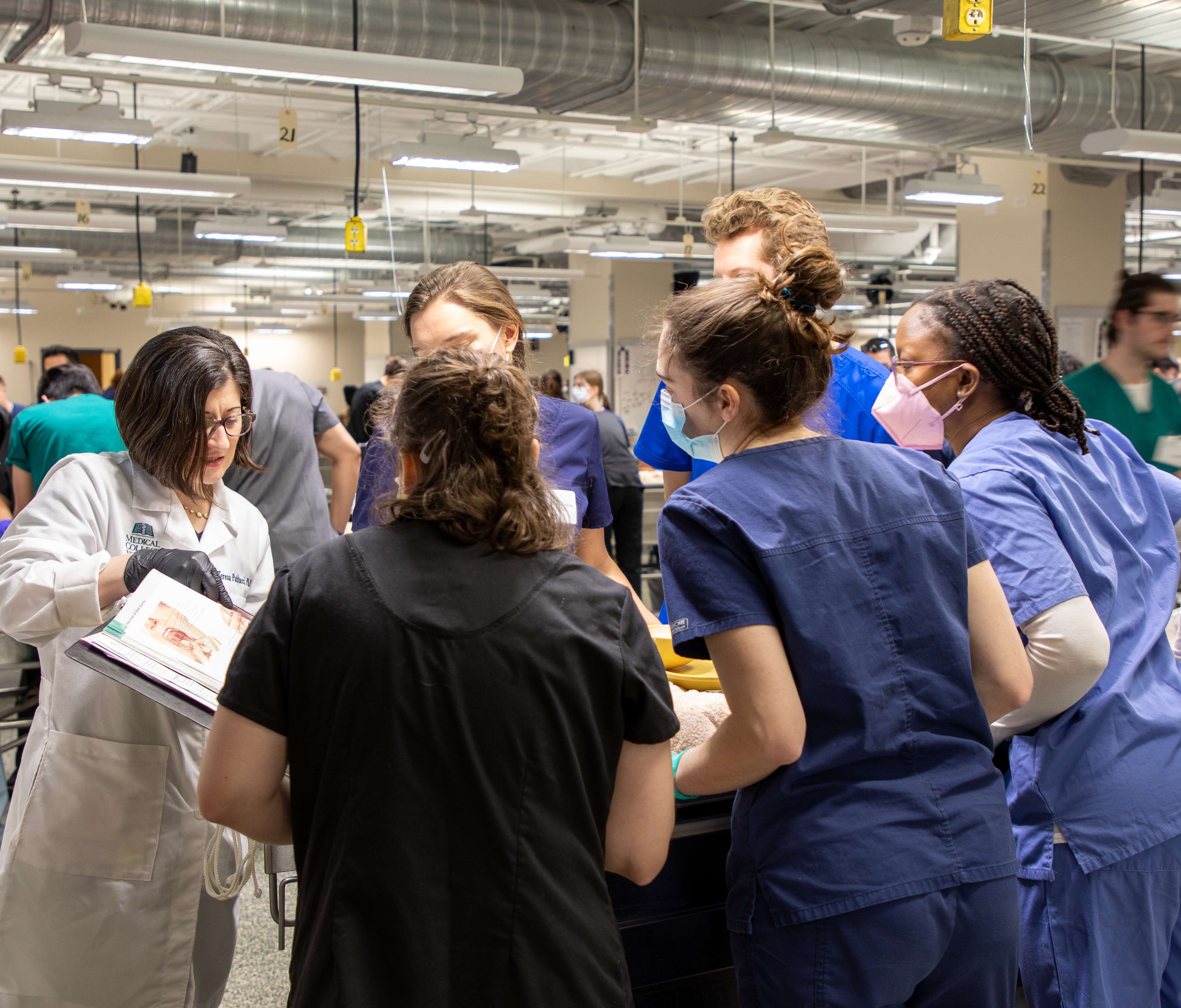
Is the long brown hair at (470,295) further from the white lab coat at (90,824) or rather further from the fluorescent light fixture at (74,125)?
the fluorescent light fixture at (74,125)

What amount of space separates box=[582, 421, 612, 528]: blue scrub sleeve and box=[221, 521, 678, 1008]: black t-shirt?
1.09 m

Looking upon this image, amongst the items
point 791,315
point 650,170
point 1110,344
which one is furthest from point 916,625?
point 650,170

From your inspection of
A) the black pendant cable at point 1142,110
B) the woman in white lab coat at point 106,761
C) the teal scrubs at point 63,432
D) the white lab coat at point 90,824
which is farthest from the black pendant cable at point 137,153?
the black pendant cable at point 1142,110

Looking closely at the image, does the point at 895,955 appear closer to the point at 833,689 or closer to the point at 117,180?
Result: the point at 833,689

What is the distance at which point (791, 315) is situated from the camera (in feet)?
4.08

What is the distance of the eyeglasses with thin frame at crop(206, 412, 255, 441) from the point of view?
1.70m

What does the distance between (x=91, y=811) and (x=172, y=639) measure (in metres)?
0.39

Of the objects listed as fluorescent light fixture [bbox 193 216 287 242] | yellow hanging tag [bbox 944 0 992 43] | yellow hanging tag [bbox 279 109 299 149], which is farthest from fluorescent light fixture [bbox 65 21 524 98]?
fluorescent light fixture [bbox 193 216 287 242]

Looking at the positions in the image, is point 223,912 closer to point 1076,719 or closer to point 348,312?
point 1076,719

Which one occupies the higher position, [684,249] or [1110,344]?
[684,249]

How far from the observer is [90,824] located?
5.08 feet

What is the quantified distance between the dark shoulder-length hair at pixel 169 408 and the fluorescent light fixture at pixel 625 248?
766 centimetres

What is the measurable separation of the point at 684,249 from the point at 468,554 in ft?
28.2

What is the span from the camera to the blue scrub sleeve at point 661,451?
2.23 meters
